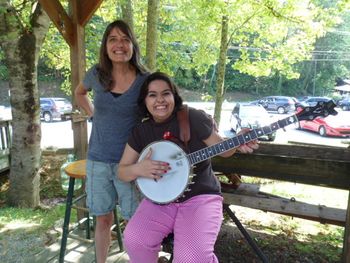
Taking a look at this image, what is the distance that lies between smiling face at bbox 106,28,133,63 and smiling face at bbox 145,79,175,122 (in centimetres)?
26

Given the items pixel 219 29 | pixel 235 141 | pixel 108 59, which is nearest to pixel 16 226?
pixel 108 59

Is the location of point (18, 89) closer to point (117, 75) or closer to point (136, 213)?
point (117, 75)

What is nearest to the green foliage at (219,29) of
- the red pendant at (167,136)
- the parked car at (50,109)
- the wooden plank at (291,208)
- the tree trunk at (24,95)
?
the tree trunk at (24,95)

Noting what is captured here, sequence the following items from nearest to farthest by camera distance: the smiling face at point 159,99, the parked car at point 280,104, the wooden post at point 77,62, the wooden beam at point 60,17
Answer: the smiling face at point 159,99 < the wooden beam at point 60,17 < the wooden post at point 77,62 < the parked car at point 280,104

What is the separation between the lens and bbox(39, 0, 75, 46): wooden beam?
9.03 feet

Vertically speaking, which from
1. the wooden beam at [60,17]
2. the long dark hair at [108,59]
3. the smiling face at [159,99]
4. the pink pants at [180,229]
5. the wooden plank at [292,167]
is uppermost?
the wooden beam at [60,17]

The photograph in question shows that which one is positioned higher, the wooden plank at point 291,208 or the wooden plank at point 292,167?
the wooden plank at point 292,167

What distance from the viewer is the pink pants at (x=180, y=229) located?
1774mm

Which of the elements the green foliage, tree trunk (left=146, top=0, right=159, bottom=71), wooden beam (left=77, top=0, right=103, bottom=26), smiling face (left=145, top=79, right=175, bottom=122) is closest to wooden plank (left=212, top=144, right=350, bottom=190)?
smiling face (left=145, top=79, right=175, bottom=122)

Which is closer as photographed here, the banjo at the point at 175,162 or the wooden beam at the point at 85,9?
the banjo at the point at 175,162

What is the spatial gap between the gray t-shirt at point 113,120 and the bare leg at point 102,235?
0.45 meters

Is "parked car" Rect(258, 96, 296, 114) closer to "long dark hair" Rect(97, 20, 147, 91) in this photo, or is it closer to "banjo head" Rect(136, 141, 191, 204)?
"long dark hair" Rect(97, 20, 147, 91)

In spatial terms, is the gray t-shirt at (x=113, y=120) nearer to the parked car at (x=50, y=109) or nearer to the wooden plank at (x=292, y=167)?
the wooden plank at (x=292, y=167)

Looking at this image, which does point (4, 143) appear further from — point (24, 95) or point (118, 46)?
point (118, 46)
